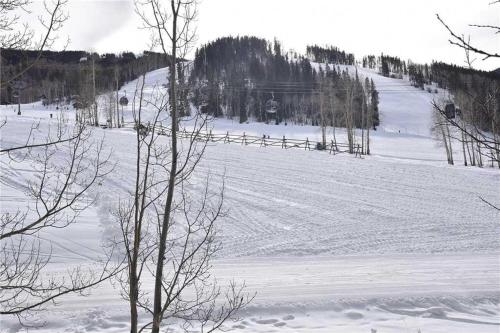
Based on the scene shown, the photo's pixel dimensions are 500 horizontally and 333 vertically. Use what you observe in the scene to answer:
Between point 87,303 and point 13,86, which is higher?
point 13,86

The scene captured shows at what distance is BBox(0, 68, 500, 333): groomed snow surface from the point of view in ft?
32.7

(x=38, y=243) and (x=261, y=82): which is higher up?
(x=261, y=82)

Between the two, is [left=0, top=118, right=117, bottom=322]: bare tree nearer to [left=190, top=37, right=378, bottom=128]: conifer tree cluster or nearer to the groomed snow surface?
the groomed snow surface

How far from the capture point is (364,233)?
17609 mm

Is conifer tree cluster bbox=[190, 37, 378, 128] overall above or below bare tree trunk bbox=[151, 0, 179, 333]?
above

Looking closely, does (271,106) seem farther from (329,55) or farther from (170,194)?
(170,194)

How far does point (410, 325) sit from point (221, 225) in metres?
9.37

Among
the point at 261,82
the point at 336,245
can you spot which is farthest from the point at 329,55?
the point at 336,245

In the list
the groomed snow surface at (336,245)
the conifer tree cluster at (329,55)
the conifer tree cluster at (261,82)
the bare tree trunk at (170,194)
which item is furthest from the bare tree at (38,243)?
the conifer tree cluster at (329,55)

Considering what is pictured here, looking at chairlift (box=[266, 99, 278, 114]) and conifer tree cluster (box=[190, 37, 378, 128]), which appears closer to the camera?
conifer tree cluster (box=[190, 37, 378, 128])

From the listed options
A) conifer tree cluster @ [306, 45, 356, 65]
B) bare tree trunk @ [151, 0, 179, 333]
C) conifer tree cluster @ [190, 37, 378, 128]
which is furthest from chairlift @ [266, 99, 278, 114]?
bare tree trunk @ [151, 0, 179, 333]

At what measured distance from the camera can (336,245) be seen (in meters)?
16.1

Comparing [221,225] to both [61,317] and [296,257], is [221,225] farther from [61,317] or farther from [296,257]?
[61,317]

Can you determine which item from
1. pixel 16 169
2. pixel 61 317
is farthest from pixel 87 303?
pixel 16 169
